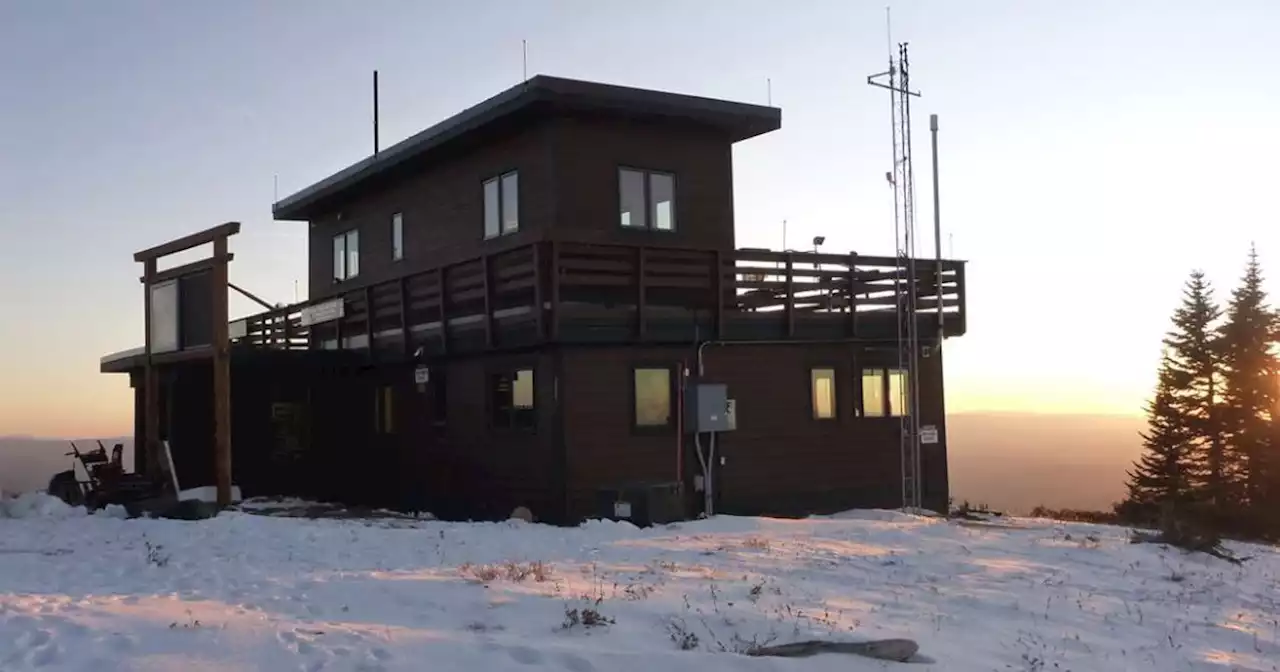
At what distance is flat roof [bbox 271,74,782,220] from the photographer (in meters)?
19.5

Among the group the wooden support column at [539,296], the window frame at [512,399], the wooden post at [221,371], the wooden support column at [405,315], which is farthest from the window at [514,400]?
the wooden post at [221,371]

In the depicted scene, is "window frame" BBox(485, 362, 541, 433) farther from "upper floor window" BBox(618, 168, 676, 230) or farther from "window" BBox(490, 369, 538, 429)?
"upper floor window" BBox(618, 168, 676, 230)

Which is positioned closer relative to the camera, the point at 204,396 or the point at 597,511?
the point at 597,511

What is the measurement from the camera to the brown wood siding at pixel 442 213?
2050 centimetres

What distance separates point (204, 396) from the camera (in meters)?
24.0

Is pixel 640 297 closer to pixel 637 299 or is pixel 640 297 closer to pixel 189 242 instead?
pixel 637 299

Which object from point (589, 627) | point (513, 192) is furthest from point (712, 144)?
point (589, 627)

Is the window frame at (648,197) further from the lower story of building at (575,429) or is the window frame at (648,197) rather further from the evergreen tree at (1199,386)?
the evergreen tree at (1199,386)

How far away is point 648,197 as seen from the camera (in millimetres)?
21203

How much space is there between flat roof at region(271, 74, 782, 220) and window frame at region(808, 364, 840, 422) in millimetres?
4984

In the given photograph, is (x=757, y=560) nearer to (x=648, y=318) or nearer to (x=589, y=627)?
(x=589, y=627)

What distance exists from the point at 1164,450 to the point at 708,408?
4180 cm

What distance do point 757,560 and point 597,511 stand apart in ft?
18.0

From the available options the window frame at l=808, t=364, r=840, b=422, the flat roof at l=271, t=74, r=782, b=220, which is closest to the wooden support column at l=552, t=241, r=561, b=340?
the flat roof at l=271, t=74, r=782, b=220
